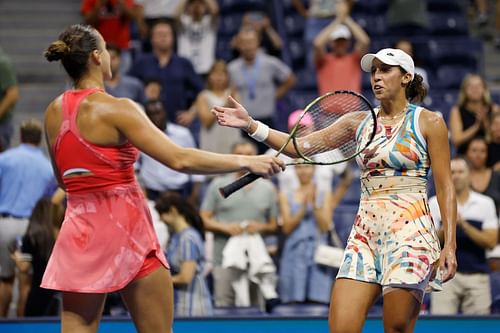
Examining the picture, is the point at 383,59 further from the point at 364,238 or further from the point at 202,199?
the point at 202,199

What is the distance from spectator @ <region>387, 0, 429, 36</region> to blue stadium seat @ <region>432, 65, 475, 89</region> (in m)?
0.51

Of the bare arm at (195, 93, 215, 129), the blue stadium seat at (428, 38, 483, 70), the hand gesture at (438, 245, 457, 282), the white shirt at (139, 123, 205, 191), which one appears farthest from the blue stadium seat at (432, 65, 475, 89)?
the hand gesture at (438, 245, 457, 282)

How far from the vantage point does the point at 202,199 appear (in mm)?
9344

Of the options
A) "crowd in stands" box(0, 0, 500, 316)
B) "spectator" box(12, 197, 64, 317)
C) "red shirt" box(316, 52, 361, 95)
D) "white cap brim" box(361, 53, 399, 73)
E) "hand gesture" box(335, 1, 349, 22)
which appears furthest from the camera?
"hand gesture" box(335, 1, 349, 22)

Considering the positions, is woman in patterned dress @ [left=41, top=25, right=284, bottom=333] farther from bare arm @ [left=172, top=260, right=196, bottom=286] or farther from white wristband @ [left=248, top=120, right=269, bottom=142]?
bare arm @ [left=172, top=260, right=196, bottom=286]

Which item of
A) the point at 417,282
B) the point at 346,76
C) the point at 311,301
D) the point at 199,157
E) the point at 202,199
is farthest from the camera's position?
the point at 346,76

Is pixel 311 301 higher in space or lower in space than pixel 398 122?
lower

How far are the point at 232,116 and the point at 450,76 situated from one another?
7.12m

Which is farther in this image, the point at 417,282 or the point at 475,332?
the point at 475,332

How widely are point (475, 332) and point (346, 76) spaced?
164 inches

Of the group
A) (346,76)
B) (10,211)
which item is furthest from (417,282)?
(346,76)

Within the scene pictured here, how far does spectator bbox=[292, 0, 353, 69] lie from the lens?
11.5m

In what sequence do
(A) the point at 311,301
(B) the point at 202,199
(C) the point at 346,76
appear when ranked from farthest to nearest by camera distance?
1. (C) the point at 346,76
2. (B) the point at 202,199
3. (A) the point at 311,301

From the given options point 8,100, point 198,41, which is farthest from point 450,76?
point 8,100
